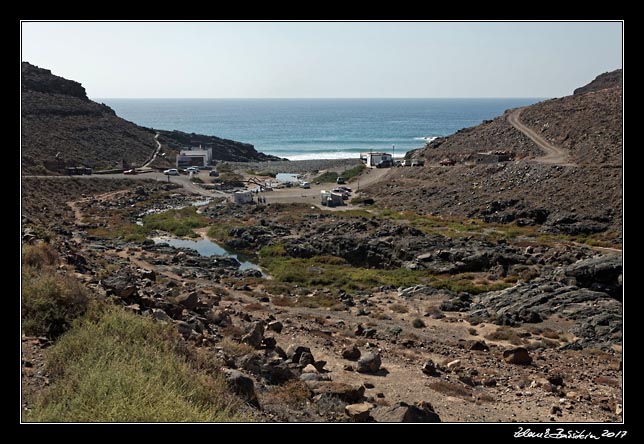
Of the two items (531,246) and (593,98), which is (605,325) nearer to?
(531,246)

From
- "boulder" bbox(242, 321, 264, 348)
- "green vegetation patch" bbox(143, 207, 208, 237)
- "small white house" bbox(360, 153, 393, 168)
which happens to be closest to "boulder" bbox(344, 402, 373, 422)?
"boulder" bbox(242, 321, 264, 348)

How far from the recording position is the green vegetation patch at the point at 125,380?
7.30 metres

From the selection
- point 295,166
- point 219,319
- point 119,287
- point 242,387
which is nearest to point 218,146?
point 295,166

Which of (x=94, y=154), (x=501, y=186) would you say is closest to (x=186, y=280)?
(x=501, y=186)

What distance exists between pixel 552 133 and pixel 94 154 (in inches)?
2285

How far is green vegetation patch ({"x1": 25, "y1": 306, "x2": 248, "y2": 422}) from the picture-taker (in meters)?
7.30

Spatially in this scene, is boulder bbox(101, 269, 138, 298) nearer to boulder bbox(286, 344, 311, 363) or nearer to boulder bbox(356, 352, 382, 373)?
boulder bbox(286, 344, 311, 363)

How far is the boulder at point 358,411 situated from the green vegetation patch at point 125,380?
253 cm

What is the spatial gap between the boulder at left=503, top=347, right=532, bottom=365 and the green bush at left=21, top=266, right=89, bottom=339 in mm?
11919

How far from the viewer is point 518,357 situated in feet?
54.3

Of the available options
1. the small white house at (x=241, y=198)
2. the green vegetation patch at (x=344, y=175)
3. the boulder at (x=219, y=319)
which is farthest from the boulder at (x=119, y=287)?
the green vegetation patch at (x=344, y=175)

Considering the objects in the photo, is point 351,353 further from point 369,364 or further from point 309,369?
point 309,369

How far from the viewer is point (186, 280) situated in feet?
91.7

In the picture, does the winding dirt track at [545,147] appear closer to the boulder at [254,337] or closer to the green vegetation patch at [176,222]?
the green vegetation patch at [176,222]
